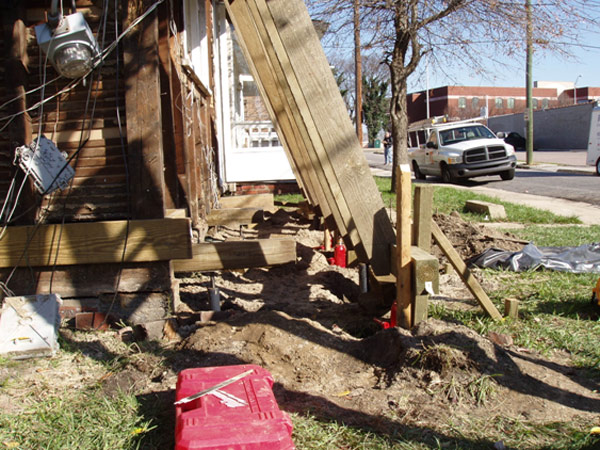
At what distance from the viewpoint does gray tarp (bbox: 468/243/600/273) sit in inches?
220

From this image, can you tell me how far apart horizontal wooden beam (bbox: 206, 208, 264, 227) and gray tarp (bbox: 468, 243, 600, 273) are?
332 centimetres

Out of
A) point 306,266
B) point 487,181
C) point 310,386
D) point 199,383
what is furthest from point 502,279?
point 487,181

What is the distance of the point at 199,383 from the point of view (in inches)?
97.7

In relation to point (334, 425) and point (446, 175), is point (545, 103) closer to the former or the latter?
point (446, 175)

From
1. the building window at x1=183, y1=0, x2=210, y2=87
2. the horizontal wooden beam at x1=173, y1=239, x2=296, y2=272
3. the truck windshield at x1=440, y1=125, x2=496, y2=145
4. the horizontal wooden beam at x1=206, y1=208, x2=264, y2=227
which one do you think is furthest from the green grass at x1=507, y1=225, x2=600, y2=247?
the truck windshield at x1=440, y1=125, x2=496, y2=145

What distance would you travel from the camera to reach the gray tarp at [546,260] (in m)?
5.58

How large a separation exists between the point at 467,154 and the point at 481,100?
167ft

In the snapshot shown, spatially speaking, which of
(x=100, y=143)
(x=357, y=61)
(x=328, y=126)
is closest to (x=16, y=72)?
(x=100, y=143)

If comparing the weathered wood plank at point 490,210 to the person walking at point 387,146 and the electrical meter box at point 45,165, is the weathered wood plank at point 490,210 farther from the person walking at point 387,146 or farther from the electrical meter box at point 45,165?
the person walking at point 387,146

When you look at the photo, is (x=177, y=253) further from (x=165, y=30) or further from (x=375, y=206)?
(x=165, y=30)

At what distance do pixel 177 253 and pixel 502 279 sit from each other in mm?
3172

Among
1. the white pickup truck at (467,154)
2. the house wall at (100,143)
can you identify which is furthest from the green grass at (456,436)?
the white pickup truck at (467,154)

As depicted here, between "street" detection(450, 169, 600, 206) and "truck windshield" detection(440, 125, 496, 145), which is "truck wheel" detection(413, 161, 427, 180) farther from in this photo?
"truck windshield" detection(440, 125, 496, 145)

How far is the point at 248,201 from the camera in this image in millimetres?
9305
